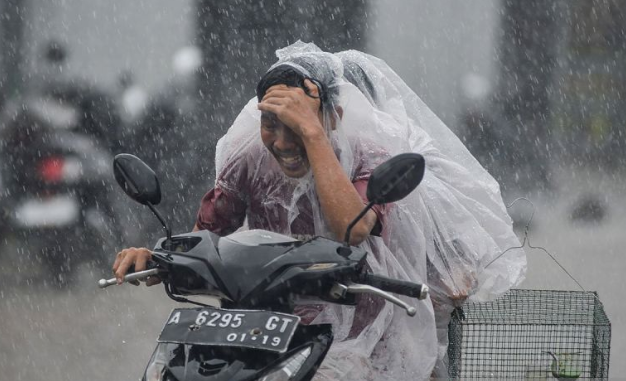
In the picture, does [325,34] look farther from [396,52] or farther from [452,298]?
[452,298]

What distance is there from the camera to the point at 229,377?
2.85m

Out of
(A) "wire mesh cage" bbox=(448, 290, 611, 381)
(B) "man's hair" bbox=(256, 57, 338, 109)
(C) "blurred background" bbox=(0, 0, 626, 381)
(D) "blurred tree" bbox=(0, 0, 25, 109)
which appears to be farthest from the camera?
(D) "blurred tree" bbox=(0, 0, 25, 109)

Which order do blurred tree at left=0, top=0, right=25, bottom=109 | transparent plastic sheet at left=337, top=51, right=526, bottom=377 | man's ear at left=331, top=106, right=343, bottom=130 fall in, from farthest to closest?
1. blurred tree at left=0, top=0, right=25, bottom=109
2. transparent plastic sheet at left=337, top=51, right=526, bottom=377
3. man's ear at left=331, top=106, right=343, bottom=130

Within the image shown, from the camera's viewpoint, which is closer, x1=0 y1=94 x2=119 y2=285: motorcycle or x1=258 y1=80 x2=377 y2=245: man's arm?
x1=258 y1=80 x2=377 y2=245: man's arm

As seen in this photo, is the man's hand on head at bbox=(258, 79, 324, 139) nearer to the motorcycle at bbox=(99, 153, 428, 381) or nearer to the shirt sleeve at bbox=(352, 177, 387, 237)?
the shirt sleeve at bbox=(352, 177, 387, 237)

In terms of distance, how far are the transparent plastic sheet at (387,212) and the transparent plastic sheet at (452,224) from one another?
10 cm

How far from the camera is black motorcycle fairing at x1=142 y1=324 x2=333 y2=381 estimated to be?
2863 mm

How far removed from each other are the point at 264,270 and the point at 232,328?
0.68ft

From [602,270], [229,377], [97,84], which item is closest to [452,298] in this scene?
[229,377]

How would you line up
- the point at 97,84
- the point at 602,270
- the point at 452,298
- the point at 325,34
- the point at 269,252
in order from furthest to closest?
the point at 325,34, the point at 97,84, the point at 602,270, the point at 452,298, the point at 269,252

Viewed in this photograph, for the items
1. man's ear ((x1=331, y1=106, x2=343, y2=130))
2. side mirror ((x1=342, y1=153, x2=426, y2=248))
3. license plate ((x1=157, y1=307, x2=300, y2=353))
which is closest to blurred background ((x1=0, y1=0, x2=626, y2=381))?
man's ear ((x1=331, y1=106, x2=343, y2=130))

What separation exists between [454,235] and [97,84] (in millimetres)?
8739

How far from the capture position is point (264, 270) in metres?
3.06

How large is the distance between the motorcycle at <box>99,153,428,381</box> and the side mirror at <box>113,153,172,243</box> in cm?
16
